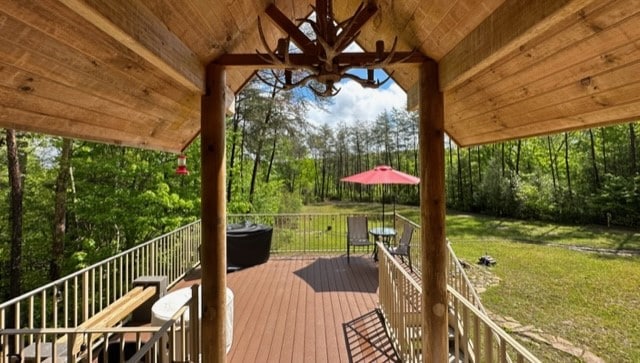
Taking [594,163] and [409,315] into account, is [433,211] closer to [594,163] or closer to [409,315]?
[409,315]

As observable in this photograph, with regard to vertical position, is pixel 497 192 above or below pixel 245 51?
below

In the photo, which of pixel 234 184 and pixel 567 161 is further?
pixel 567 161

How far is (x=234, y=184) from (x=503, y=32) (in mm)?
9417

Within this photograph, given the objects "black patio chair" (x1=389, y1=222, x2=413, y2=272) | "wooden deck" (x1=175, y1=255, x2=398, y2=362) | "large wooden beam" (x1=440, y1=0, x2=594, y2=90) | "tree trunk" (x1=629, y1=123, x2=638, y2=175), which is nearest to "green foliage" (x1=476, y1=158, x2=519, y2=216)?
"tree trunk" (x1=629, y1=123, x2=638, y2=175)

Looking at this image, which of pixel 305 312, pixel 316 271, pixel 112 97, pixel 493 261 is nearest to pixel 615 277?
pixel 493 261

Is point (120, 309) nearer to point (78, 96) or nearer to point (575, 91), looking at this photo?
point (78, 96)

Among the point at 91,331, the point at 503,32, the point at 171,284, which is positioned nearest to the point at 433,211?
the point at 503,32

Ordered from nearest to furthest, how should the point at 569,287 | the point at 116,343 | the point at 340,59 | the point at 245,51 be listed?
the point at 340,59 → the point at 245,51 → the point at 116,343 → the point at 569,287

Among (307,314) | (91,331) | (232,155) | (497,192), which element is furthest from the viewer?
(497,192)

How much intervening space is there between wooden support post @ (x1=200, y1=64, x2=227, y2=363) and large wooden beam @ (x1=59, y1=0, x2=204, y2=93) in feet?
0.78

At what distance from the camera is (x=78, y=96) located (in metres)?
1.82

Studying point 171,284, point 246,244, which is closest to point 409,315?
point 246,244

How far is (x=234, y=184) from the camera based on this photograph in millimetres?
10109

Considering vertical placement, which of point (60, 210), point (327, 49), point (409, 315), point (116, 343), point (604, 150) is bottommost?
point (116, 343)
